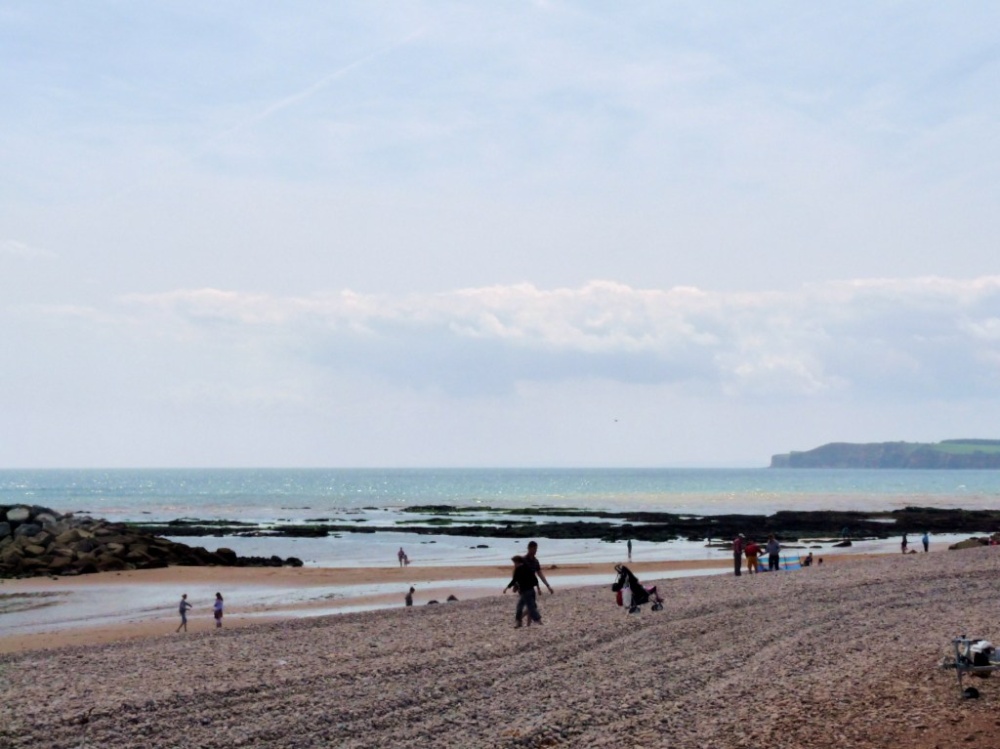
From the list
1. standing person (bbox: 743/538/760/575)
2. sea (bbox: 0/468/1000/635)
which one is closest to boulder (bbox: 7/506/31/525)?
sea (bbox: 0/468/1000/635)

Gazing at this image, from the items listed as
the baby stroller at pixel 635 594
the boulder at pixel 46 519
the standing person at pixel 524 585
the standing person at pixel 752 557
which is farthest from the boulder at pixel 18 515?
the standing person at pixel 524 585

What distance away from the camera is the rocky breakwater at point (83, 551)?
162ft

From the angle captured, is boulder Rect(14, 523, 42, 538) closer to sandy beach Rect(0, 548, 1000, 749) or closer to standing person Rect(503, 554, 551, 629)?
sandy beach Rect(0, 548, 1000, 749)

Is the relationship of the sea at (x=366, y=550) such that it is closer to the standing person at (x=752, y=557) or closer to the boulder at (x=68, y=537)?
the standing person at (x=752, y=557)

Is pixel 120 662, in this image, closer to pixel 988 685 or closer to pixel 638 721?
pixel 638 721

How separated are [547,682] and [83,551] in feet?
143

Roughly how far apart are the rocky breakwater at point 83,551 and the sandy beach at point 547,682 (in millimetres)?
28385

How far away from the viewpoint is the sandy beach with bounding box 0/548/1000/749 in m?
12.4

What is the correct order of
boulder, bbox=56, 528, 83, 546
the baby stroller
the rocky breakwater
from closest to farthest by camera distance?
the baby stroller → the rocky breakwater → boulder, bbox=56, 528, 83, 546

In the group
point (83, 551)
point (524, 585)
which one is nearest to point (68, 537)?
point (83, 551)

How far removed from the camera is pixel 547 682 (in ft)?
50.2

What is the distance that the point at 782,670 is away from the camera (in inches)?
613

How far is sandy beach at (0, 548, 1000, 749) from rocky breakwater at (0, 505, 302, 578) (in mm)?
28385

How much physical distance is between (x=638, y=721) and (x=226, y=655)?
946cm
